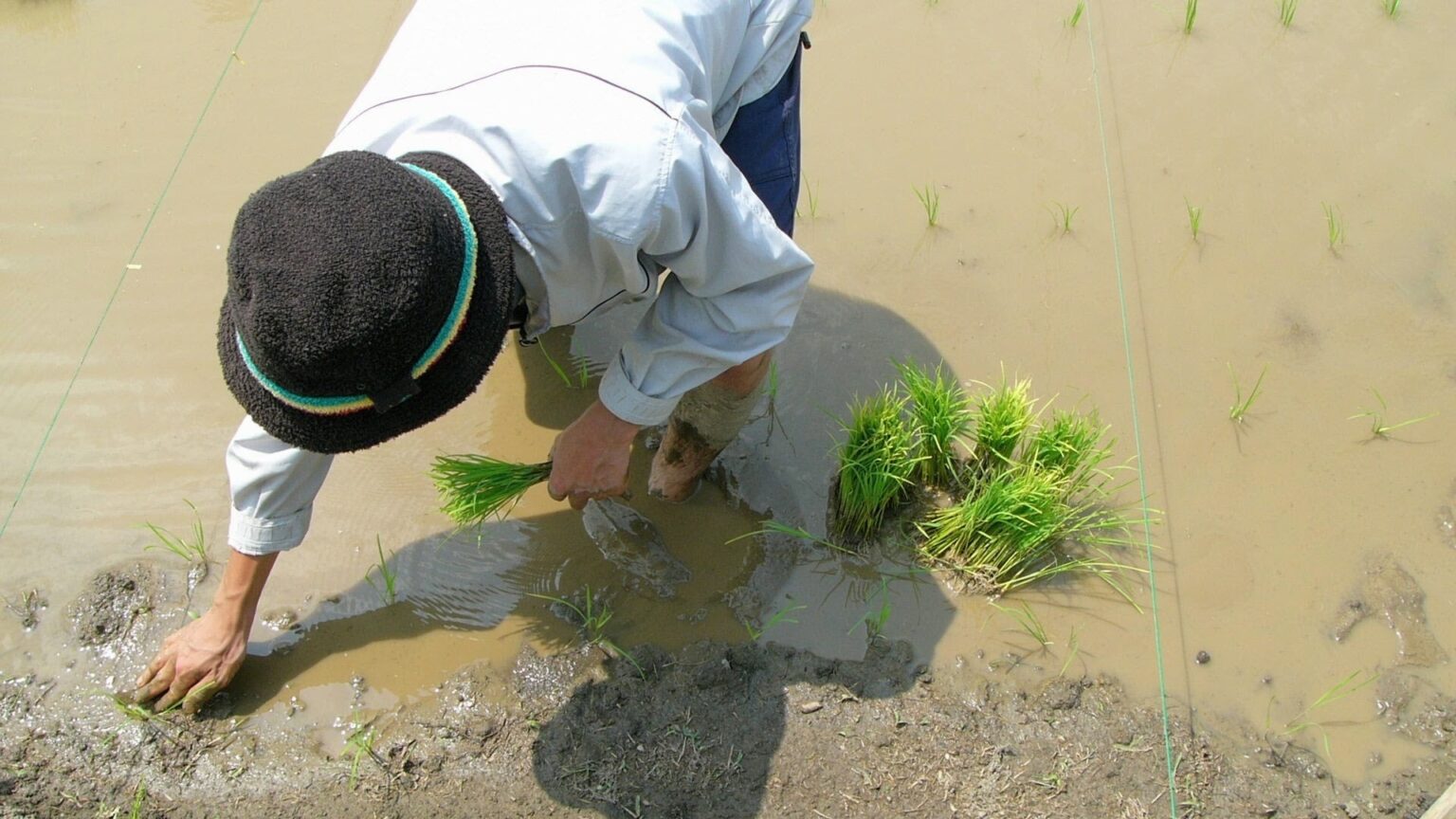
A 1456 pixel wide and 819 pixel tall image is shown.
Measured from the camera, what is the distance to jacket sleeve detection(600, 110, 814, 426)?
59.5 inches

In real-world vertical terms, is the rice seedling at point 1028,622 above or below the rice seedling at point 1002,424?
below

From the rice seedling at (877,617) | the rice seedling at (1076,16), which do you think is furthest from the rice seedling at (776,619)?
the rice seedling at (1076,16)

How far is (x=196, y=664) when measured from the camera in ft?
6.87

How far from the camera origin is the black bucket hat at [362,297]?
1.23m

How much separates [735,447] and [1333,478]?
1.45m

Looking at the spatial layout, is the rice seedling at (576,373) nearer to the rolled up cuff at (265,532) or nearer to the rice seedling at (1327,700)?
the rolled up cuff at (265,532)

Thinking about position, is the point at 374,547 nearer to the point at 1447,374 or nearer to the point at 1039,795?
the point at 1039,795

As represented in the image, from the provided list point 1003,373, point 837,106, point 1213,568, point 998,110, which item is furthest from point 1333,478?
point 837,106

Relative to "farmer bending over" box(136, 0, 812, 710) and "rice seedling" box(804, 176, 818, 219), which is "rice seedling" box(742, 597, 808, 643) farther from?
"rice seedling" box(804, 176, 818, 219)

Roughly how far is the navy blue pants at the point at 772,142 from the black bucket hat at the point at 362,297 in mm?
679

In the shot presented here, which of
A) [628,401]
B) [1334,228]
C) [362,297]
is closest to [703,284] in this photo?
[628,401]

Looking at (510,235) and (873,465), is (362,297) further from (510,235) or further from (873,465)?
(873,465)

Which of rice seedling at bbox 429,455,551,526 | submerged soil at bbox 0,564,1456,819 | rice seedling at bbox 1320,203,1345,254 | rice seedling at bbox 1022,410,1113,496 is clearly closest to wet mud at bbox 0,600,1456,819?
submerged soil at bbox 0,564,1456,819

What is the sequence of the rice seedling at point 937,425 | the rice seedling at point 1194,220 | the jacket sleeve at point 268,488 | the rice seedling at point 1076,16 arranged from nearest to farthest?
the jacket sleeve at point 268,488
the rice seedling at point 937,425
the rice seedling at point 1194,220
the rice seedling at point 1076,16
